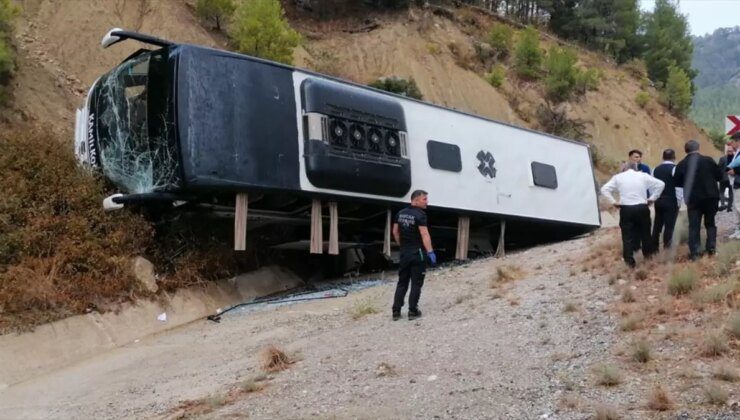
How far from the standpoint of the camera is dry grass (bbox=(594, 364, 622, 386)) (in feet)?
19.2

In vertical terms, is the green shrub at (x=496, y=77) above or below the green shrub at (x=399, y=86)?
above

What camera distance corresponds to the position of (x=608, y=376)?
5.89 m

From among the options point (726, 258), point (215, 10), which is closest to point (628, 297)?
point (726, 258)

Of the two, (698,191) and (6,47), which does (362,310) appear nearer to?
(698,191)

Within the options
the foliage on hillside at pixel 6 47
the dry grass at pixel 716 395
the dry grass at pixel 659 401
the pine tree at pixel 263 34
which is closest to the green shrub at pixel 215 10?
the pine tree at pixel 263 34

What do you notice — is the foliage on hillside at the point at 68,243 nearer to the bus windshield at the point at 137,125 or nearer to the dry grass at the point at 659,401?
the bus windshield at the point at 137,125

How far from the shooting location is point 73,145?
13.2 meters

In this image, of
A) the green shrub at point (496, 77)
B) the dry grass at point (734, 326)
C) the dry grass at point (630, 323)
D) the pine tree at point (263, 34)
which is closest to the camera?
the dry grass at point (734, 326)

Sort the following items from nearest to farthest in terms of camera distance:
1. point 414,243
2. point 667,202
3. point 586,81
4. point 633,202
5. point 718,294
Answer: point 718,294 → point 414,243 → point 633,202 → point 667,202 → point 586,81

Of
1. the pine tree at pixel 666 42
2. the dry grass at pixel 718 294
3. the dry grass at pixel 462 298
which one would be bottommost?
the dry grass at pixel 462 298

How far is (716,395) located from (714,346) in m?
1.18

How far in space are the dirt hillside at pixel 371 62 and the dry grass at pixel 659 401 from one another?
15.5 metres

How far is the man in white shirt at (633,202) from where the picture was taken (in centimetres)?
967

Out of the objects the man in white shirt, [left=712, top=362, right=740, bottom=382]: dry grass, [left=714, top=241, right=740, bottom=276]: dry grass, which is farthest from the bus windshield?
[left=712, top=362, right=740, bottom=382]: dry grass
